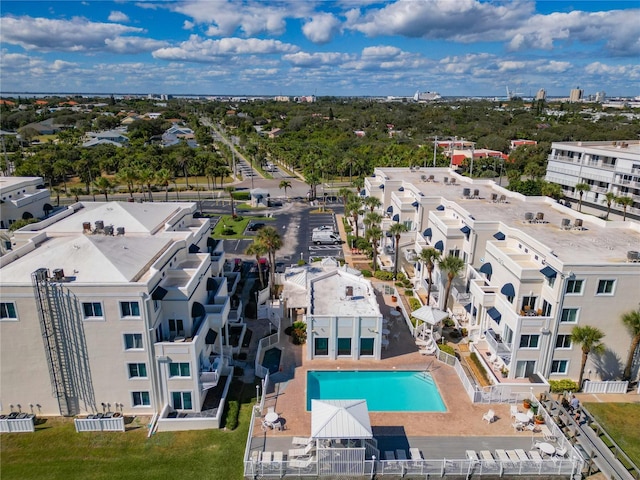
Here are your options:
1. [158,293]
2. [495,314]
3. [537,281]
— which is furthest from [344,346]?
[158,293]

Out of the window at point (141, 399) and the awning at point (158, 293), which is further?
the window at point (141, 399)

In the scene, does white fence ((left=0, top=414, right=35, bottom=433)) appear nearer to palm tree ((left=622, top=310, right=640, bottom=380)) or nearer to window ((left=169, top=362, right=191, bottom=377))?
window ((left=169, top=362, right=191, bottom=377))

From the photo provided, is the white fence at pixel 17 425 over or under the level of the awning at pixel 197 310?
under

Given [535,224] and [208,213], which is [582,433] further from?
[208,213]

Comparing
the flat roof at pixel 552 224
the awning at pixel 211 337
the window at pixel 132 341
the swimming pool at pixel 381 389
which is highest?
the flat roof at pixel 552 224

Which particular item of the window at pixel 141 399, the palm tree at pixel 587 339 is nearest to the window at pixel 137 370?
the window at pixel 141 399

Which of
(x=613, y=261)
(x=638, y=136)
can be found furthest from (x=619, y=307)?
(x=638, y=136)

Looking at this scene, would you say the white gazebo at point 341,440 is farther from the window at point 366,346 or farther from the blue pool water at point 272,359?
the window at point 366,346
